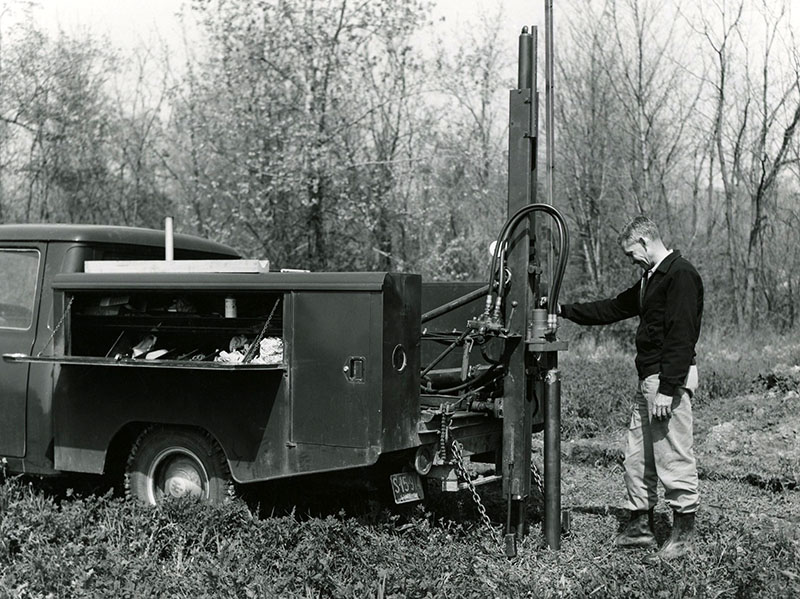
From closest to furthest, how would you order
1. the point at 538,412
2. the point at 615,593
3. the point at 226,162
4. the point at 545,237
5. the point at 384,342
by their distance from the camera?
the point at 615,593
the point at 384,342
the point at 545,237
the point at 538,412
the point at 226,162

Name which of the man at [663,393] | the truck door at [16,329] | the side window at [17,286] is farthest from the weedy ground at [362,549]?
the side window at [17,286]

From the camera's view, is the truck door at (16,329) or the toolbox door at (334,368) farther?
the truck door at (16,329)

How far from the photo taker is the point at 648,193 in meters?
19.0

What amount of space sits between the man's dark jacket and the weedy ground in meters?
0.93

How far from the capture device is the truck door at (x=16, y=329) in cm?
608

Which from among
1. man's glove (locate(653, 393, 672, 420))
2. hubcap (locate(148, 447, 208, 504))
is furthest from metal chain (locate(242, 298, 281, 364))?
man's glove (locate(653, 393, 672, 420))

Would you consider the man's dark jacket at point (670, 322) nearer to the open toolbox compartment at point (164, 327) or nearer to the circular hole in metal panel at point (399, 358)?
the circular hole in metal panel at point (399, 358)

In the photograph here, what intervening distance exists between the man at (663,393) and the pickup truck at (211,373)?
0.87m

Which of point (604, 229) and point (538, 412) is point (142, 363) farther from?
point (604, 229)

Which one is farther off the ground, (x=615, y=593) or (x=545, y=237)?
(x=545, y=237)

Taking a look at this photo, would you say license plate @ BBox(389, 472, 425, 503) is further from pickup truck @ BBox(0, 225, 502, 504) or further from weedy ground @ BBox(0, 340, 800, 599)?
weedy ground @ BBox(0, 340, 800, 599)

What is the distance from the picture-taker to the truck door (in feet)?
19.9

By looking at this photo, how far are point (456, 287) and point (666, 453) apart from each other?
1884 mm

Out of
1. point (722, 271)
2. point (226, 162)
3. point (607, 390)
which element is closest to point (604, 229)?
point (722, 271)
